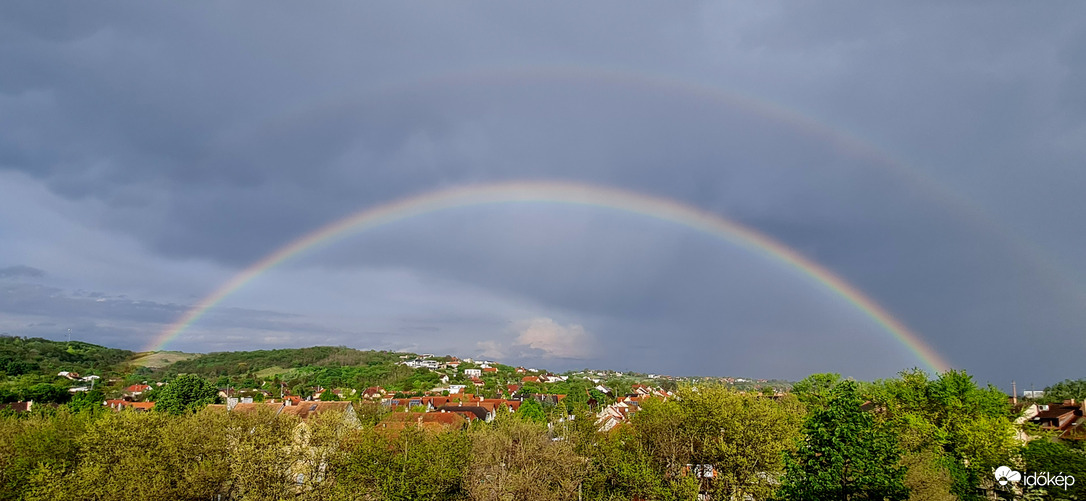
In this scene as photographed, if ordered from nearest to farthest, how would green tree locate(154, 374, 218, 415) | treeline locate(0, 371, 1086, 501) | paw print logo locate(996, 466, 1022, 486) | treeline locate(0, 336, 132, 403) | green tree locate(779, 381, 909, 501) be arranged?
1. green tree locate(779, 381, 909, 501)
2. treeline locate(0, 371, 1086, 501)
3. paw print logo locate(996, 466, 1022, 486)
4. green tree locate(154, 374, 218, 415)
5. treeline locate(0, 336, 132, 403)

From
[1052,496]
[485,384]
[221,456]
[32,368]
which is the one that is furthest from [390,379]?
[1052,496]

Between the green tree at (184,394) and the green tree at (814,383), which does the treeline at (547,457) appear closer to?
the green tree at (814,383)

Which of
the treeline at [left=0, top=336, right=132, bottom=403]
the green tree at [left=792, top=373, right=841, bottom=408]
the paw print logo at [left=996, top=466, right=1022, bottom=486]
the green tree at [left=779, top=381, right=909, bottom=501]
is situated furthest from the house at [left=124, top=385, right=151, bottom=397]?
the paw print logo at [left=996, top=466, right=1022, bottom=486]

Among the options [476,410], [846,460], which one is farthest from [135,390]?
[846,460]

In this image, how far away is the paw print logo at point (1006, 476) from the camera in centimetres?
3300

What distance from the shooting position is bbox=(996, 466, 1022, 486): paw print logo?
33.0 meters

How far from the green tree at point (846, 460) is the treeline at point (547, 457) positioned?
54 mm

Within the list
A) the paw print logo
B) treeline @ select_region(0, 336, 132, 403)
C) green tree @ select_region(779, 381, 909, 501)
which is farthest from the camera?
treeline @ select_region(0, 336, 132, 403)

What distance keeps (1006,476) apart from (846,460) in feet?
57.7

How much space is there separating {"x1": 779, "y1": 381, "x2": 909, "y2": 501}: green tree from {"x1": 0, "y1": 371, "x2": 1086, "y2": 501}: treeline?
5 centimetres

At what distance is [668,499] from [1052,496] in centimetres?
1894

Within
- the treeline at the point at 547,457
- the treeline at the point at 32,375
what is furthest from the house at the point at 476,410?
the treeline at the point at 32,375

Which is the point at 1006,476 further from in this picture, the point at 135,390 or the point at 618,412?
the point at 135,390

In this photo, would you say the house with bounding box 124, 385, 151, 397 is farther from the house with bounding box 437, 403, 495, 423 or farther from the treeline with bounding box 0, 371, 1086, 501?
the treeline with bounding box 0, 371, 1086, 501
